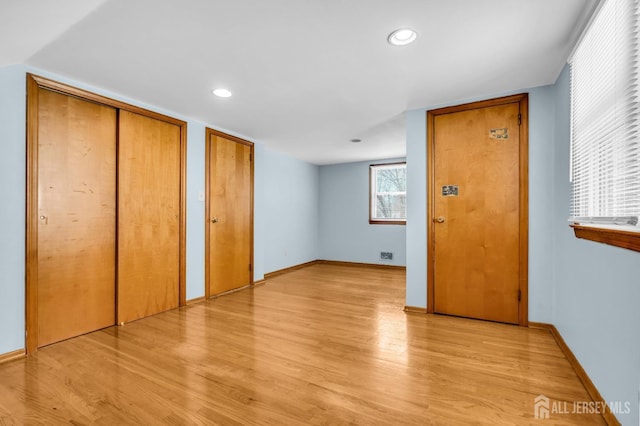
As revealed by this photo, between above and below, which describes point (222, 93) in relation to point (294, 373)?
above

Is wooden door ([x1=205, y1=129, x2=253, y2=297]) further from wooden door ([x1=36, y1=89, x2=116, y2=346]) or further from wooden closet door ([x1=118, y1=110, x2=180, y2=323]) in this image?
wooden door ([x1=36, y1=89, x2=116, y2=346])

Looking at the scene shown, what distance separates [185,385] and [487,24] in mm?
2974

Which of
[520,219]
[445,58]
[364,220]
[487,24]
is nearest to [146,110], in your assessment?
[445,58]

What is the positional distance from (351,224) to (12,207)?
5296 mm

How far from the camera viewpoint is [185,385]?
191 cm

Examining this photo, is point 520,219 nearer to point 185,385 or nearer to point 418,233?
point 418,233

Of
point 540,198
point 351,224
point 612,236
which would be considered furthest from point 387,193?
point 612,236

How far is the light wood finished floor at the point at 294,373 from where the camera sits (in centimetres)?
→ 163

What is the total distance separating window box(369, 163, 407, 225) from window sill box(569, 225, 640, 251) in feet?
13.7

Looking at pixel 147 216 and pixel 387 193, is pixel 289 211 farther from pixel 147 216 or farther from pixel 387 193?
pixel 147 216

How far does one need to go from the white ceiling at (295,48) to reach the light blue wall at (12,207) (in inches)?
8.4

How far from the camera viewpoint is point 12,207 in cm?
226

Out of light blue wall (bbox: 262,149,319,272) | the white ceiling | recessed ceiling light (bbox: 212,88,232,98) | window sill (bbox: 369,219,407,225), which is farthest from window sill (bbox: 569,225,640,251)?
light blue wall (bbox: 262,149,319,272)

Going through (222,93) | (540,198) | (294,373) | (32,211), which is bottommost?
(294,373)
